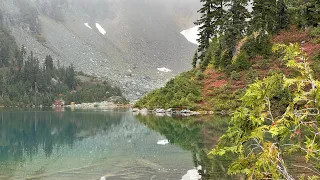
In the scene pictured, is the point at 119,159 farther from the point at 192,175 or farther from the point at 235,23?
the point at 235,23

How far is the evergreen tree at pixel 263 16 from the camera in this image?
2282 inches

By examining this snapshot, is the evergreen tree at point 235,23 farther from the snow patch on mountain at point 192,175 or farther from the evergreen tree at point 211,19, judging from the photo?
the snow patch on mountain at point 192,175

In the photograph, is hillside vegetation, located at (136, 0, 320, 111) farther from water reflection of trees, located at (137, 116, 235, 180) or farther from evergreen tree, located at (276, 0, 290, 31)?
water reflection of trees, located at (137, 116, 235, 180)

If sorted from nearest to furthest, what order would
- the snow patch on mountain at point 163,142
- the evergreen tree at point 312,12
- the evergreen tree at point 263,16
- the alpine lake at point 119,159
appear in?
the alpine lake at point 119,159 < the snow patch on mountain at point 163,142 < the evergreen tree at point 312,12 < the evergreen tree at point 263,16

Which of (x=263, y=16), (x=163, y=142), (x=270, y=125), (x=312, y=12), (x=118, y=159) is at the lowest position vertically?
(x=118, y=159)

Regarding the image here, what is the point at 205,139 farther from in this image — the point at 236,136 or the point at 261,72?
the point at 261,72

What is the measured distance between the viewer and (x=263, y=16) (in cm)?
5981

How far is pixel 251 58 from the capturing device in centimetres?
5834

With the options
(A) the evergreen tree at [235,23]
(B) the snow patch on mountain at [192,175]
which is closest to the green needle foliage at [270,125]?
(B) the snow patch on mountain at [192,175]

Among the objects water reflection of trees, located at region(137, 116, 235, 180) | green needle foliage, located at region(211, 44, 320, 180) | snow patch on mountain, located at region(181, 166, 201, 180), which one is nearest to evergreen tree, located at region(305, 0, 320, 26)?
water reflection of trees, located at region(137, 116, 235, 180)

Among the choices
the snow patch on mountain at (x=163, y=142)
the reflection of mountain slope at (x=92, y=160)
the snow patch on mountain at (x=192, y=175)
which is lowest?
the snow patch on mountain at (x=192, y=175)

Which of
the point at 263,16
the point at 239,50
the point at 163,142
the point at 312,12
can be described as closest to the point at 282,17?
the point at 263,16

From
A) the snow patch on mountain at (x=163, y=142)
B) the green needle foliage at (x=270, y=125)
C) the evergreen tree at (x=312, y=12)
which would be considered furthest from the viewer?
the evergreen tree at (x=312, y=12)

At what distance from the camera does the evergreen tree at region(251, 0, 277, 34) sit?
190 feet
